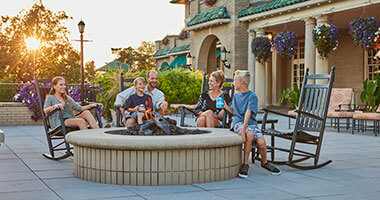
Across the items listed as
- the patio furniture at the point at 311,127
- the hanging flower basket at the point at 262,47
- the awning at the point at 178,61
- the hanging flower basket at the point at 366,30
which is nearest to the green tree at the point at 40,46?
the awning at the point at 178,61

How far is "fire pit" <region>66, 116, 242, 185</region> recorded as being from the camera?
14.7 feet

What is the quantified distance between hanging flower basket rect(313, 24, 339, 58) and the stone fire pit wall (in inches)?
429

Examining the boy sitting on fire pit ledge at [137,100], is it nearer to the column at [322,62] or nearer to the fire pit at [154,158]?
the fire pit at [154,158]

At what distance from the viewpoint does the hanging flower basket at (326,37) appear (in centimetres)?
1472

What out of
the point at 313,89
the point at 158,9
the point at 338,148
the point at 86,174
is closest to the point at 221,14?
the point at 158,9

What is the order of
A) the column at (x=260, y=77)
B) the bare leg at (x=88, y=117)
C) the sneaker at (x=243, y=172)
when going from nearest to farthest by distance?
the sneaker at (x=243, y=172) < the bare leg at (x=88, y=117) < the column at (x=260, y=77)

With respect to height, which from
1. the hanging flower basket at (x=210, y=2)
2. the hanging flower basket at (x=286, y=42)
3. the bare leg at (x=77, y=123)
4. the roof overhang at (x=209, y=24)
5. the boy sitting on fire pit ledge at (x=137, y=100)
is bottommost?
Result: the bare leg at (x=77, y=123)

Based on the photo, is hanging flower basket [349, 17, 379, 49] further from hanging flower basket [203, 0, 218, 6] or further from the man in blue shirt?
hanging flower basket [203, 0, 218, 6]

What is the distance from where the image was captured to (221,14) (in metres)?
21.1

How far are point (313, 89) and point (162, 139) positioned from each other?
7.85 ft

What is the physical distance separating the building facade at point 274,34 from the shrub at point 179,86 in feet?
13.1

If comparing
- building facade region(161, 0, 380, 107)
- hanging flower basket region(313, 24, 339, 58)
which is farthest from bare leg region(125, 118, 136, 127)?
building facade region(161, 0, 380, 107)

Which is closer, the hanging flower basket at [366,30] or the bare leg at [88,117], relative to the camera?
the bare leg at [88,117]

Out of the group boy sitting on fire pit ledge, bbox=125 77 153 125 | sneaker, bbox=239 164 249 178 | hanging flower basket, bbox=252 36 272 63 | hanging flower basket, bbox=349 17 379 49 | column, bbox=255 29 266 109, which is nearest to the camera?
sneaker, bbox=239 164 249 178
